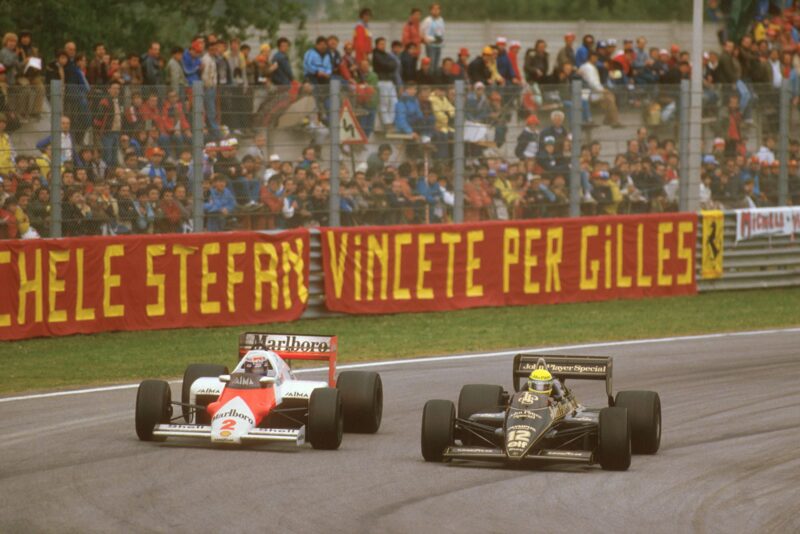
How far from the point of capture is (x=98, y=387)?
1500 centimetres

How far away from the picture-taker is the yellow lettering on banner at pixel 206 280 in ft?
62.2

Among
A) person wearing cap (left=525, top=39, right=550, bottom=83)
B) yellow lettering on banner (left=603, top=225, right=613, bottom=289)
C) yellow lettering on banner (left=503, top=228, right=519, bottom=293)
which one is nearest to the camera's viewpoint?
yellow lettering on banner (left=503, top=228, right=519, bottom=293)

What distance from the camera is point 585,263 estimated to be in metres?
22.2

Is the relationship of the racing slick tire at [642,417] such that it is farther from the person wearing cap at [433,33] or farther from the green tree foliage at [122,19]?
the green tree foliage at [122,19]

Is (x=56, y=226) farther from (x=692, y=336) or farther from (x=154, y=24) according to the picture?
(x=154, y=24)

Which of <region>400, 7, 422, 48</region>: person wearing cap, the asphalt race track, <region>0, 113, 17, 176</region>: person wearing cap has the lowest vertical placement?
the asphalt race track

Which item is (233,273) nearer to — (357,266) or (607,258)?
(357,266)

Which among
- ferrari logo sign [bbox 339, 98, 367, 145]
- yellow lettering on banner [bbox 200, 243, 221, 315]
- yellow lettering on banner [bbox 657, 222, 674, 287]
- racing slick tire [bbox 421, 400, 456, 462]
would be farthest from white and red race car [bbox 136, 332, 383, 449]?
yellow lettering on banner [bbox 657, 222, 674, 287]

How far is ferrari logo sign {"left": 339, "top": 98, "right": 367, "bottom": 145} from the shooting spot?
1984 centimetres

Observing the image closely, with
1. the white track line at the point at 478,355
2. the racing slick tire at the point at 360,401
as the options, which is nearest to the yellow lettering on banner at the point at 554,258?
the white track line at the point at 478,355

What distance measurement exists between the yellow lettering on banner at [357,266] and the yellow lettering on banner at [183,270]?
2468 mm

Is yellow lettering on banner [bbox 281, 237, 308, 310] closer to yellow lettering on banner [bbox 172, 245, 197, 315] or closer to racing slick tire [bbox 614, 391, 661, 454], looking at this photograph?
yellow lettering on banner [bbox 172, 245, 197, 315]

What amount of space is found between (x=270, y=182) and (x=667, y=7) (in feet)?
108

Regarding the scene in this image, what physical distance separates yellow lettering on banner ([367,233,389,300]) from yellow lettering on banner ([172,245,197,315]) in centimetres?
269
